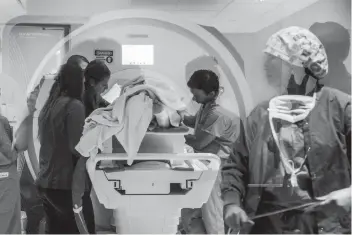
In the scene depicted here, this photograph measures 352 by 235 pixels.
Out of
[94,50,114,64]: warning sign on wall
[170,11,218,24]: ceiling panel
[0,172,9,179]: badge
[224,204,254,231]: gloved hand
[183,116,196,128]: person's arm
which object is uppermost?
[170,11,218,24]: ceiling panel

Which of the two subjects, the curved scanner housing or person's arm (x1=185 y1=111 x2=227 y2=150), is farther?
person's arm (x1=185 y1=111 x2=227 y2=150)

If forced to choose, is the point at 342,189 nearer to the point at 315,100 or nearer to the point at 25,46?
the point at 315,100

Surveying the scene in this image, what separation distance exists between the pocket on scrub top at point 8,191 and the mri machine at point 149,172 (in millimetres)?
128

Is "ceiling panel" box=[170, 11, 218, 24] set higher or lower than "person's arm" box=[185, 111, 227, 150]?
higher

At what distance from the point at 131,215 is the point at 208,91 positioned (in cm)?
81

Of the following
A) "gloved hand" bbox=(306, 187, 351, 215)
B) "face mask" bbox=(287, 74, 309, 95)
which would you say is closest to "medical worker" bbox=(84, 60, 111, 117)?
"face mask" bbox=(287, 74, 309, 95)

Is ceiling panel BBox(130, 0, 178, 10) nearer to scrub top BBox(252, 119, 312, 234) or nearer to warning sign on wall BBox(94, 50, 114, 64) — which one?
warning sign on wall BBox(94, 50, 114, 64)

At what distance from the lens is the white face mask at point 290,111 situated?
8.29ft

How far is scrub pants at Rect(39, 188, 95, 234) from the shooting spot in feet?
8.11

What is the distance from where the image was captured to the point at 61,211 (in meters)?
2.48

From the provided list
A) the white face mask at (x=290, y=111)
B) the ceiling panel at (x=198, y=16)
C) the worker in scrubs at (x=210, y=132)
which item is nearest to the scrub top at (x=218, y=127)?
the worker in scrubs at (x=210, y=132)

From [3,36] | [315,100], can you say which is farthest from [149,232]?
[3,36]

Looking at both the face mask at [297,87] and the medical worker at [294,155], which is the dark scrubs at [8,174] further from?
the face mask at [297,87]

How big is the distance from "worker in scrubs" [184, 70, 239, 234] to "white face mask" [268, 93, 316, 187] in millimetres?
227
